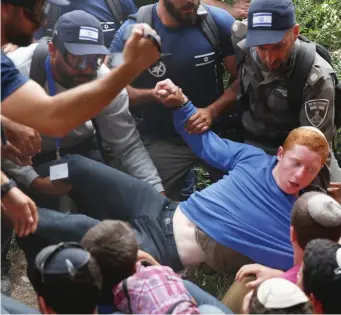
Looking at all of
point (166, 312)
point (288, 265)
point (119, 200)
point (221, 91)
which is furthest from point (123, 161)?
point (166, 312)

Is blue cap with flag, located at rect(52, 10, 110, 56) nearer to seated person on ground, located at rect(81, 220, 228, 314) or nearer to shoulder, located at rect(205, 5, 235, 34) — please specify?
shoulder, located at rect(205, 5, 235, 34)

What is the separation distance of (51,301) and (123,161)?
2.22 m

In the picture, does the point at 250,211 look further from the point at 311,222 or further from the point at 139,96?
the point at 139,96

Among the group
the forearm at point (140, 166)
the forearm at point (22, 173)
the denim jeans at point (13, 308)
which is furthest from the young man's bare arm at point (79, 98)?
the forearm at point (140, 166)

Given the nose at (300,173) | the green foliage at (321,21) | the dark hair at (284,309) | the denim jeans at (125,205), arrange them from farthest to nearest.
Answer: the green foliage at (321,21) → the denim jeans at (125,205) → the nose at (300,173) → the dark hair at (284,309)

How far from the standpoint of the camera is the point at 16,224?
10.6ft

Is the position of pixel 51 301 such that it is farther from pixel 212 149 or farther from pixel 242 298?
pixel 212 149

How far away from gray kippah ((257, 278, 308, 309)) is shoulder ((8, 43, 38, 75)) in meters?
2.38

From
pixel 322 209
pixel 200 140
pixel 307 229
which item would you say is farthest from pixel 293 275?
pixel 200 140

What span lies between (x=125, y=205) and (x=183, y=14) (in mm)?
1441

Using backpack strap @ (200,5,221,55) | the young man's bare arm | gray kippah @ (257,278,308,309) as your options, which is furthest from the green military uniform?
gray kippah @ (257,278,308,309)

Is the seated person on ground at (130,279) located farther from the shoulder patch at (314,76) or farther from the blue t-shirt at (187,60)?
the blue t-shirt at (187,60)

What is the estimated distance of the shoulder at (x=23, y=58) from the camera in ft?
13.9

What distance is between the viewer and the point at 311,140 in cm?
386
